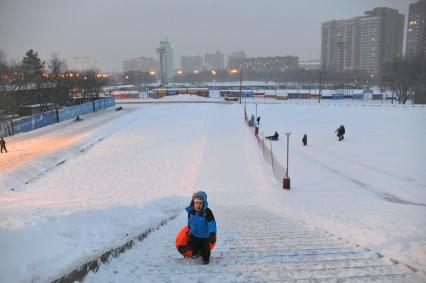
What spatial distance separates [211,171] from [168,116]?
29.8m

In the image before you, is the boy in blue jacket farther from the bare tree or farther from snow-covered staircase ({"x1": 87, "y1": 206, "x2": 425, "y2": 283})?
the bare tree

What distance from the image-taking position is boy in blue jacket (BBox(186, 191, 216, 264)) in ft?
21.1

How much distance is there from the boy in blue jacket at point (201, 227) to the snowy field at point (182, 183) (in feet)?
3.94

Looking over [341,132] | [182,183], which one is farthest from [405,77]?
[182,183]

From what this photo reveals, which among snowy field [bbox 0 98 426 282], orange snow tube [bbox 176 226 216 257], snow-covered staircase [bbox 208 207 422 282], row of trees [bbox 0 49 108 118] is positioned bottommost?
snowy field [bbox 0 98 426 282]

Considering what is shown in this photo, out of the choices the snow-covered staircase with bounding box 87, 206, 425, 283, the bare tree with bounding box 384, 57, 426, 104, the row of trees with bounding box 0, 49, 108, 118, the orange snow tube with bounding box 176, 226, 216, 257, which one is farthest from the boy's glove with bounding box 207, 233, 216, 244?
the bare tree with bounding box 384, 57, 426, 104

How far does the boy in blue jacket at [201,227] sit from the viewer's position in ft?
21.1

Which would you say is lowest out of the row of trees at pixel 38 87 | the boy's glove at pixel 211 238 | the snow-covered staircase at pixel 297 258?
the snow-covered staircase at pixel 297 258

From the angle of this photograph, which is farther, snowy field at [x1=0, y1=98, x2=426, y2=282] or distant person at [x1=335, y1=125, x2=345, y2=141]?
distant person at [x1=335, y1=125, x2=345, y2=141]

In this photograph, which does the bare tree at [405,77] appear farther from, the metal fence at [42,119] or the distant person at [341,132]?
the metal fence at [42,119]

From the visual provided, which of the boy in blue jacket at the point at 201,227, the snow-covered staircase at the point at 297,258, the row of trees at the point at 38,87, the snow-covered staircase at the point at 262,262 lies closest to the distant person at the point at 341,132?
the snow-covered staircase at the point at 297,258

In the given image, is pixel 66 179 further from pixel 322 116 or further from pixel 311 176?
pixel 322 116

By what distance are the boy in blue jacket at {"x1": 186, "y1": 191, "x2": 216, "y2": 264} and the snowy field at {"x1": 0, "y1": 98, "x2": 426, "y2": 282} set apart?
1.20m

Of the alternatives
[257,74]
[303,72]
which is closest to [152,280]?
[303,72]
